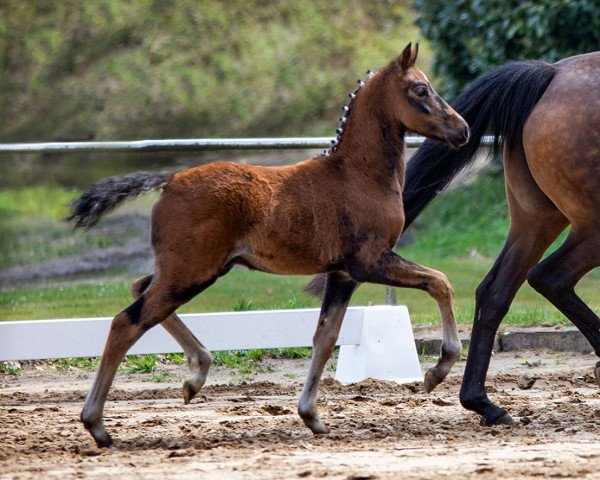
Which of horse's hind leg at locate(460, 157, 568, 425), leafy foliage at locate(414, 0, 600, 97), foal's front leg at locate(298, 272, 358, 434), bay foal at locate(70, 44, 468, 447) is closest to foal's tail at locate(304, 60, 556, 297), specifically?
horse's hind leg at locate(460, 157, 568, 425)

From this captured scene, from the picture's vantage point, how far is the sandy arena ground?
4363 millimetres

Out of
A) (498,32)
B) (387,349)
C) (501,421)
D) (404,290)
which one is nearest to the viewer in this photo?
(501,421)

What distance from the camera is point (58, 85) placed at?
59.1 feet

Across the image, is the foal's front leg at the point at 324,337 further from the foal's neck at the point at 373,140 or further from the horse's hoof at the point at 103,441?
the horse's hoof at the point at 103,441

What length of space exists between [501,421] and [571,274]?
0.84 meters

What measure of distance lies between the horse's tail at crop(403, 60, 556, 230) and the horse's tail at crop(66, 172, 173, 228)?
146 centimetres

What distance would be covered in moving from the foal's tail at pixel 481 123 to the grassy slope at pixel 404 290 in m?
2.59

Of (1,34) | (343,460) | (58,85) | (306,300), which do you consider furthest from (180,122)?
(343,460)

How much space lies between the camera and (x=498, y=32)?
13.3 meters

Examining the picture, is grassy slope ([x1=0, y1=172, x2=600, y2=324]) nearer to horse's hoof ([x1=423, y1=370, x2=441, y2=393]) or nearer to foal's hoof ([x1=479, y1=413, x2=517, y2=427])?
foal's hoof ([x1=479, y1=413, x2=517, y2=427])

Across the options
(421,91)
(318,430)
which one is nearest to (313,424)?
(318,430)

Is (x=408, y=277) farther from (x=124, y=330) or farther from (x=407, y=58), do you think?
(x=124, y=330)

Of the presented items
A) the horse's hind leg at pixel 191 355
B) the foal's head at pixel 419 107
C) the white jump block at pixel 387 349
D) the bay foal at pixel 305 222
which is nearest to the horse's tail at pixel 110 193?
the bay foal at pixel 305 222

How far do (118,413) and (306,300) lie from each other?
3.00 metres
